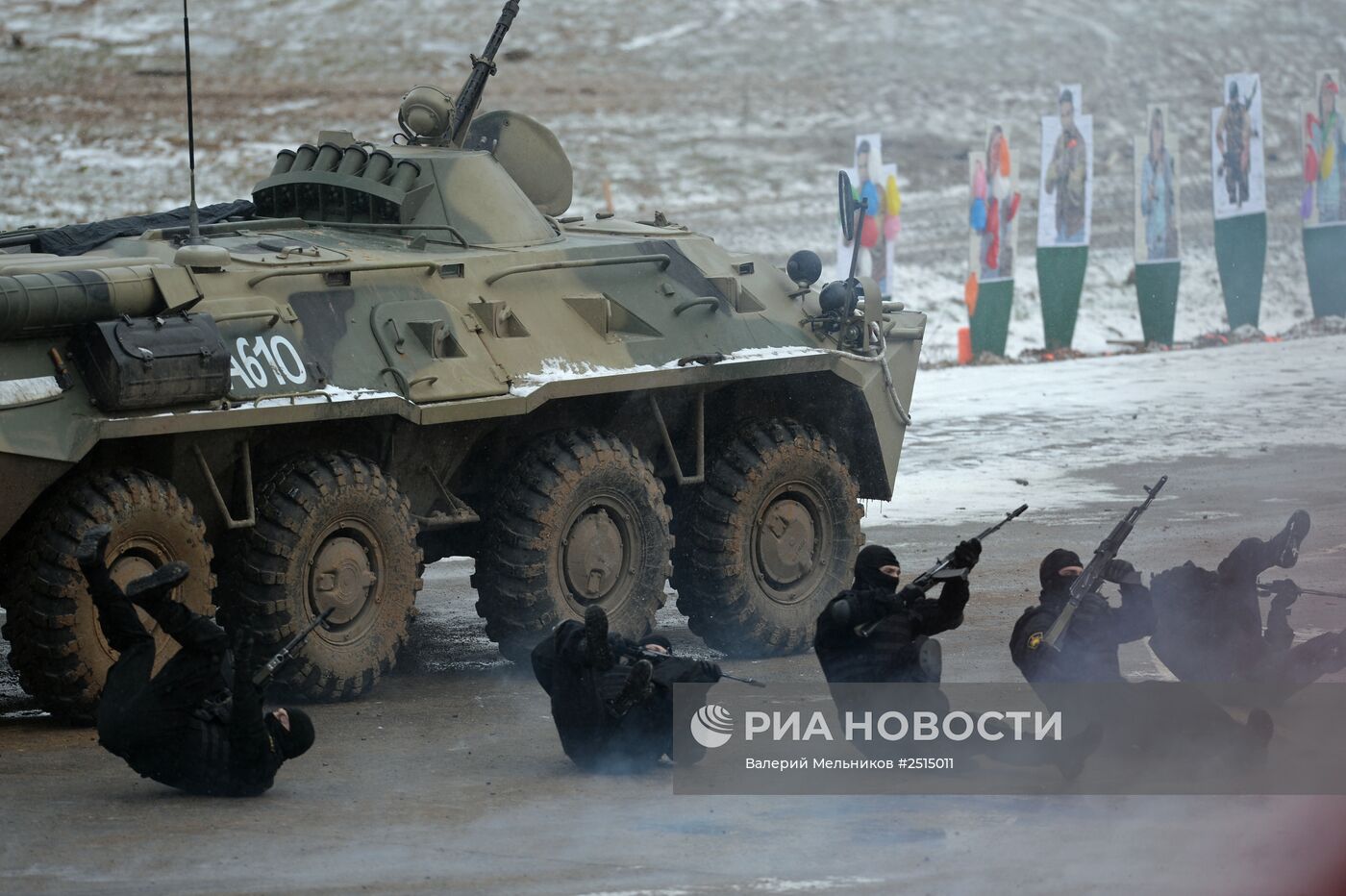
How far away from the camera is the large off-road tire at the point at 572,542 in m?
11.3

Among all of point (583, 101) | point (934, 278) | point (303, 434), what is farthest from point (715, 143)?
point (303, 434)

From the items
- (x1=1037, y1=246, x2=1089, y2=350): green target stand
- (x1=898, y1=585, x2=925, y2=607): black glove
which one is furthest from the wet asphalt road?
(x1=1037, y1=246, x2=1089, y2=350): green target stand

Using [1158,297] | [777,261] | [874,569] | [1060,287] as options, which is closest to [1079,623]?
[874,569]

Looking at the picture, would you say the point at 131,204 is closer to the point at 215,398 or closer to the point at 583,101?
the point at 583,101

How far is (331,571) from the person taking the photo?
414 inches

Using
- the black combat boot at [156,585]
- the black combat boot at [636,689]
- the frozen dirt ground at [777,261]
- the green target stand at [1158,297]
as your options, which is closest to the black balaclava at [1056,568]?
the frozen dirt ground at [777,261]

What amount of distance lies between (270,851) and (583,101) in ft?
94.7

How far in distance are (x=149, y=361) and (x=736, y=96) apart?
93.4ft

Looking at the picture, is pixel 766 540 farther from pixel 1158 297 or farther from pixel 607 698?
pixel 1158 297

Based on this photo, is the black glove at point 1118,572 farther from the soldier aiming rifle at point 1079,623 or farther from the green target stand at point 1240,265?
the green target stand at point 1240,265

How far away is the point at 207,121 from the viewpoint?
33.4 meters

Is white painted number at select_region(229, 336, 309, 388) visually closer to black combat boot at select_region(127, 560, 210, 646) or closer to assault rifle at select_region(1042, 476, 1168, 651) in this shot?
black combat boot at select_region(127, 560, 210, 646)

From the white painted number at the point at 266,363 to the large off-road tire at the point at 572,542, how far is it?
1.57 m

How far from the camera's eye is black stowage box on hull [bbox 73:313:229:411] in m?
9.42
